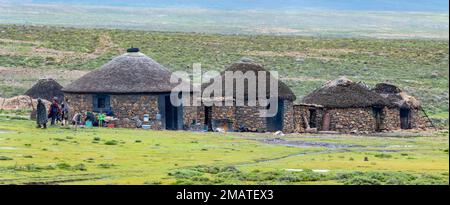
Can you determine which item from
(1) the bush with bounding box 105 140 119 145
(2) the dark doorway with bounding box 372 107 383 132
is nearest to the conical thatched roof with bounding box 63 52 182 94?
(2) the dark doorway with bounding box 372 107 383 132

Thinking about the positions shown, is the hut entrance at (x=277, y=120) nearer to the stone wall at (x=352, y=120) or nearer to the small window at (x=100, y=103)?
the stone wall at (x=352, y=120)

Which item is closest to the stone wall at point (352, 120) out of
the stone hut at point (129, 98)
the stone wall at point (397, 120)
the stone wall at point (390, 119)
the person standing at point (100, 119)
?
the stone wall at point (390, 119)

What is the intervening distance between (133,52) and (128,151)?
18.1 meters

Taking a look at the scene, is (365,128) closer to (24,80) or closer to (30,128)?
(30,128)

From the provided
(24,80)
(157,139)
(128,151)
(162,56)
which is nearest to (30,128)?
(157,139)

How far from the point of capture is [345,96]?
61656 mm

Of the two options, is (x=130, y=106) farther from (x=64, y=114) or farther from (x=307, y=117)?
(x=307, y=117)

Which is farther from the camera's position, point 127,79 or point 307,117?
point 307,117

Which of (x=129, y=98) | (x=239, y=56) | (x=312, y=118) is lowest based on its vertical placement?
(x=239, y=56)

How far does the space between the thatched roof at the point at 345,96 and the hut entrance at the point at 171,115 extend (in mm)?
6697

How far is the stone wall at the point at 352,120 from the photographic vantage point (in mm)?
61312

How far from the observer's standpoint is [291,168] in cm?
3803

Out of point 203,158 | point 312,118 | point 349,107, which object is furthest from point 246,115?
point 203,158

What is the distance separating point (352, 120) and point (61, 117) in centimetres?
1314
